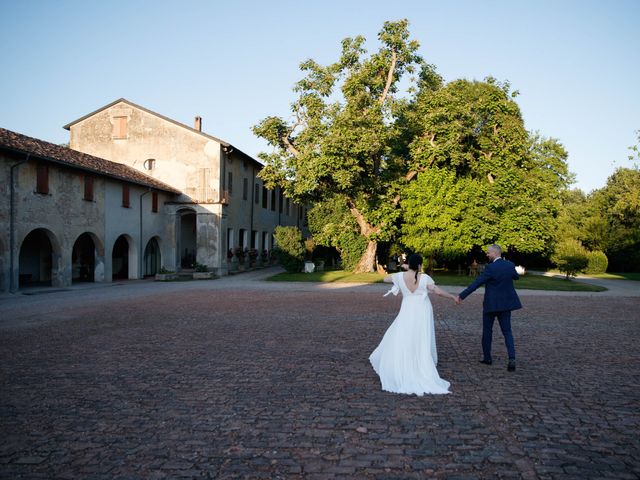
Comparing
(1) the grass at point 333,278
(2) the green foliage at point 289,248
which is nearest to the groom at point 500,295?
(1) the grass at point 333,278

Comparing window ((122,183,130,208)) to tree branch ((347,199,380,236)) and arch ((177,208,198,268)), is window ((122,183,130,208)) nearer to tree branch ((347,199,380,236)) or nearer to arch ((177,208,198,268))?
arch ((177,208,198,268))

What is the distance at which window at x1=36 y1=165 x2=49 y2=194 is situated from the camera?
59.6ft

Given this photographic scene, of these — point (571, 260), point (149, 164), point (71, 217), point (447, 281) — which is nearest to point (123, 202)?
point (71, 217)

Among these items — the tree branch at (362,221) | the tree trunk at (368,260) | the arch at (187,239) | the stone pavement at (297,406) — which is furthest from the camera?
the arch at (187,239)

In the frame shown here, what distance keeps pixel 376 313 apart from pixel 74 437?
9.06 meters

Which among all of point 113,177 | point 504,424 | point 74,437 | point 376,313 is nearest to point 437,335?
point 376,313

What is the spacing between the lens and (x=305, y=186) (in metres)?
23.3

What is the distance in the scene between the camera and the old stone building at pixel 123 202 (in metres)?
17.8

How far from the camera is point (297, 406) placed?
5.01 metres

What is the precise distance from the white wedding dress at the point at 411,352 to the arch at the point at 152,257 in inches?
922

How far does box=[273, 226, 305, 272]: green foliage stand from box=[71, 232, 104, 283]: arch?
919 centimetres

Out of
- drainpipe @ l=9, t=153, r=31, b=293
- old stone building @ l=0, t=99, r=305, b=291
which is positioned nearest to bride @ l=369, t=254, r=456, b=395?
old stone building @ l=0, t=99, r=305, b=291

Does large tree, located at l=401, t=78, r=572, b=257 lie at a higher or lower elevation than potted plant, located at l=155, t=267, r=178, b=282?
higher

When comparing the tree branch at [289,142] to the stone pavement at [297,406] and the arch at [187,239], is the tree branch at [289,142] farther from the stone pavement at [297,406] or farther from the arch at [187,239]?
the stone pavement at [297,406]
